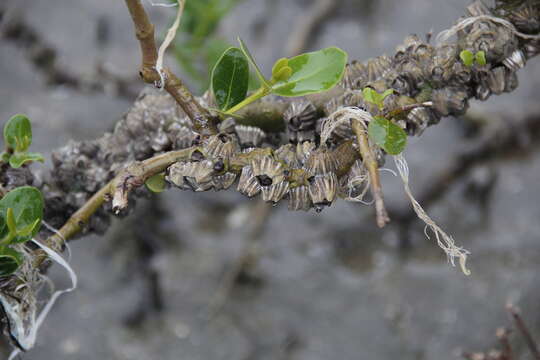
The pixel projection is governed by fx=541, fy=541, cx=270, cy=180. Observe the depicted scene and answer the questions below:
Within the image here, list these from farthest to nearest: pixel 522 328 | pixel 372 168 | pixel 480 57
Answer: pixel 522 328
pixel 480 57
pixel 372 168

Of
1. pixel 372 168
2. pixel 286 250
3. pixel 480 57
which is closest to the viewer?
pixel 372 168

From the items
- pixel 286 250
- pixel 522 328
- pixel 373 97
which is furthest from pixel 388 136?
pixel 286 250

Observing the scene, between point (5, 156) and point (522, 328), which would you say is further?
point (522, 328)

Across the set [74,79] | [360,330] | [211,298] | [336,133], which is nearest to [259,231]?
[211,298]

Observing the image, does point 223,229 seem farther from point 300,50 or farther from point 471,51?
point 471,51

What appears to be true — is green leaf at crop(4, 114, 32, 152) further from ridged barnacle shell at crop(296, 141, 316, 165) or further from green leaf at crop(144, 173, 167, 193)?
ridged barnacle shell at crop(296, 141, 316, 165)

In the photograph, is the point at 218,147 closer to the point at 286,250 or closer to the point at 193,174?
the point at 193,174
